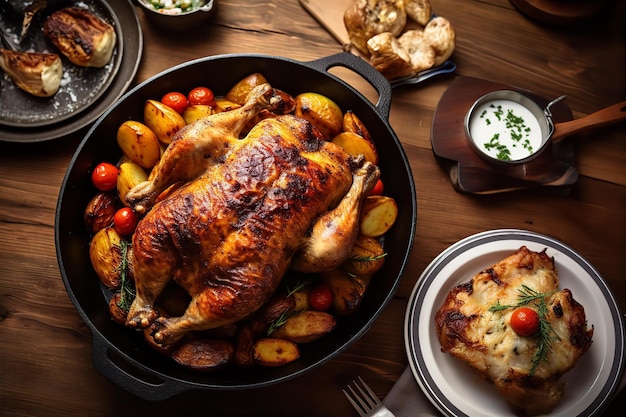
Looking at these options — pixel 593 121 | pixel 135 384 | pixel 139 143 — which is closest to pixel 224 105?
pixel 139 143

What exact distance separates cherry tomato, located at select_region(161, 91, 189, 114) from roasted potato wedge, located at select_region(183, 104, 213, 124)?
0.15 feet

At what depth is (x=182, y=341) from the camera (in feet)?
6.63

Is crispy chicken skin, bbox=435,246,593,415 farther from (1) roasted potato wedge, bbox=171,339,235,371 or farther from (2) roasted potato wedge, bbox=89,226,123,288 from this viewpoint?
(2) roasted potato wedge, bbox=89,226,123,288

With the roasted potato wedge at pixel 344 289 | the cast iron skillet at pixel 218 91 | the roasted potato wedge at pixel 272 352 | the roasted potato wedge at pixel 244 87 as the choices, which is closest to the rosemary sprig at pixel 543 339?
the cast iron skillet at pixel 218 91

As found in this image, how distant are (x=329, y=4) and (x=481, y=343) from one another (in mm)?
1600

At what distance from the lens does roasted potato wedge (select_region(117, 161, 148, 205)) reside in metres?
2.09

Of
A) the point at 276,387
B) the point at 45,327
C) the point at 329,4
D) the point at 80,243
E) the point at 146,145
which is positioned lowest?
the point at 276,387

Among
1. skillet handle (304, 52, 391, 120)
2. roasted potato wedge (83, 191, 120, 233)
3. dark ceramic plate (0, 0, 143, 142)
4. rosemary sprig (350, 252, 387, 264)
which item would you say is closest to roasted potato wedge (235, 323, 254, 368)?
rosemary sprig (350, 252, 387, 264)

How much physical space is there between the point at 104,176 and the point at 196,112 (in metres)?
0.42

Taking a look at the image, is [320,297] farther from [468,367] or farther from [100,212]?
[100,212]

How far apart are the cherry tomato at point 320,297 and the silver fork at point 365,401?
40 cm

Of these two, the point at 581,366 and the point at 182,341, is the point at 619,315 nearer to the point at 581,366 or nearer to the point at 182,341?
the point at 581,366

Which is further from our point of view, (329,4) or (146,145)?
(329,4)

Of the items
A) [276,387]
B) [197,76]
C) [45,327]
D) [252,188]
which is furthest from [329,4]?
[45,327]
